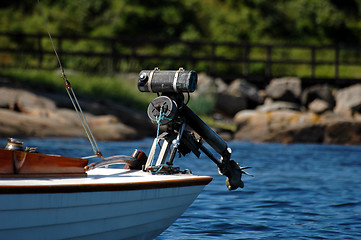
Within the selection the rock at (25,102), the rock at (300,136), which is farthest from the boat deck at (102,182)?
the rock at (300,136)

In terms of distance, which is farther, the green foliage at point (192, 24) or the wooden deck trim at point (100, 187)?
the green foliage at point (192, 24)

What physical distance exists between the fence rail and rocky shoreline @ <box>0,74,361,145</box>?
2.41m

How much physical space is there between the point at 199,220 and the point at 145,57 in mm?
18746

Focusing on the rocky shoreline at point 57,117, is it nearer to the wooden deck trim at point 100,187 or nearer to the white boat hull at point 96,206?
the white boat hull at point 96,206

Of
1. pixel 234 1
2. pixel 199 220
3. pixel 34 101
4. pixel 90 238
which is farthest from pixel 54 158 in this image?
pixel 234 1

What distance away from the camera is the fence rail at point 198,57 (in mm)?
28016

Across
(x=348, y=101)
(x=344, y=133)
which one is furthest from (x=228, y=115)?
(x=344, y=133)

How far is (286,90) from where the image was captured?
26.2m

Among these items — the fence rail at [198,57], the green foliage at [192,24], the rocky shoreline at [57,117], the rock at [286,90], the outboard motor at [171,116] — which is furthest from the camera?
the green foliage at [192,24]

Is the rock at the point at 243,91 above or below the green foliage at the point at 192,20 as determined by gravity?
below

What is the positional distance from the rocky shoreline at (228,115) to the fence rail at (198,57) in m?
2.41

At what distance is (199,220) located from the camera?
9.09 m

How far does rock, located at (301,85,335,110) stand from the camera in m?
26.0

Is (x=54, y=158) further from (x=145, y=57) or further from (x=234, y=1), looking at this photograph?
(x=234, y=1)
